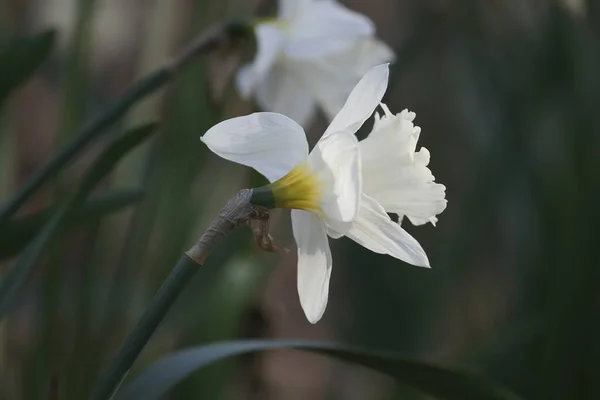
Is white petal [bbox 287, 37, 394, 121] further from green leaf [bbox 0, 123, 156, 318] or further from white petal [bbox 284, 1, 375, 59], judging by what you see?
green leaf [bbox 0, 123, 156, 318]

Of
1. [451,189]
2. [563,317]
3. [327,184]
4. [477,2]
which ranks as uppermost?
[327,184]

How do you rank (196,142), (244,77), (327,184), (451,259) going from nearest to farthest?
(327,184), (244,77), (196,142), (451,259)

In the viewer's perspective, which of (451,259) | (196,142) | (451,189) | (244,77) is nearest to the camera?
(244,77)

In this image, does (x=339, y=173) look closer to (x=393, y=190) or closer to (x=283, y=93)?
(x=393, y=190)

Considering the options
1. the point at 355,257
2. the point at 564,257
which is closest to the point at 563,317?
the point at 564,257

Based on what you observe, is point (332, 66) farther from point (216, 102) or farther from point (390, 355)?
point (390, 355)

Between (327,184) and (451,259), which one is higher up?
(327,184)

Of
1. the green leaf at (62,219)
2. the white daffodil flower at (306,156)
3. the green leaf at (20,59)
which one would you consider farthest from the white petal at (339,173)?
the green leaf at (20,59)

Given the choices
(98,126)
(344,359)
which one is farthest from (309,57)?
(344,359)

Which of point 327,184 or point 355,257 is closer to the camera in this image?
point 327,184
